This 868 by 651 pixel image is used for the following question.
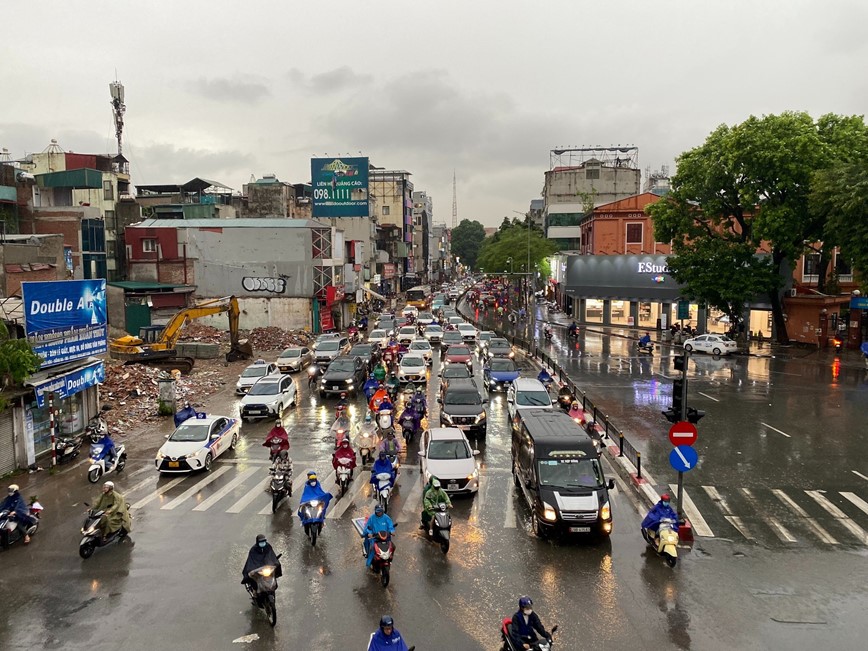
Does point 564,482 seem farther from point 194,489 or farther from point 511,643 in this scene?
point 194,489

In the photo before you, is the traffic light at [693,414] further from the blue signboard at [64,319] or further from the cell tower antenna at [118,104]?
the cell tower antenna at [118,104]

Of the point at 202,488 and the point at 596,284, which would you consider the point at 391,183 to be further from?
the point at 202,488

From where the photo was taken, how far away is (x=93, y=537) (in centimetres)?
1370

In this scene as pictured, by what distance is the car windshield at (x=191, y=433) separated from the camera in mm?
20094

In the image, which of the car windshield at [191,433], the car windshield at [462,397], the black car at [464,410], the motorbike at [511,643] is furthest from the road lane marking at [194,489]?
the motorbike at [511,643]

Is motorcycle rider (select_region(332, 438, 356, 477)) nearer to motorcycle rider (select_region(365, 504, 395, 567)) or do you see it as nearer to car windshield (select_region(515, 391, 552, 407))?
motorcycle rider (select_region(365, 504, 395, 567))

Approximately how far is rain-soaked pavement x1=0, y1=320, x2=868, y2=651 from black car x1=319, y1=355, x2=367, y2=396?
1137 centimetres

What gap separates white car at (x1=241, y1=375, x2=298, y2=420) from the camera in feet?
86.6

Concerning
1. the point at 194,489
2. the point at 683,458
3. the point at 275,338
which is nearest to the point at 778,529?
the point at 683,458

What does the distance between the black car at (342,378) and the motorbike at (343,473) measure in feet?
43.1

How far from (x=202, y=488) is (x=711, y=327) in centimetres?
5161

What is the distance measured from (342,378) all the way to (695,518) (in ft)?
59.8

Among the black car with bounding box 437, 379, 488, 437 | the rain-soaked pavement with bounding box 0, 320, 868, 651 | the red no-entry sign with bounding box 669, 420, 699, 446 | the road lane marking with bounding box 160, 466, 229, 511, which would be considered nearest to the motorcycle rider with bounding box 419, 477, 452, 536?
the rain-soaked pavement with bounding box 0, 320, 868, 651

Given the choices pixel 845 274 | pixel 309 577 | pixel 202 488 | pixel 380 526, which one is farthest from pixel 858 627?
pixel 845 274
